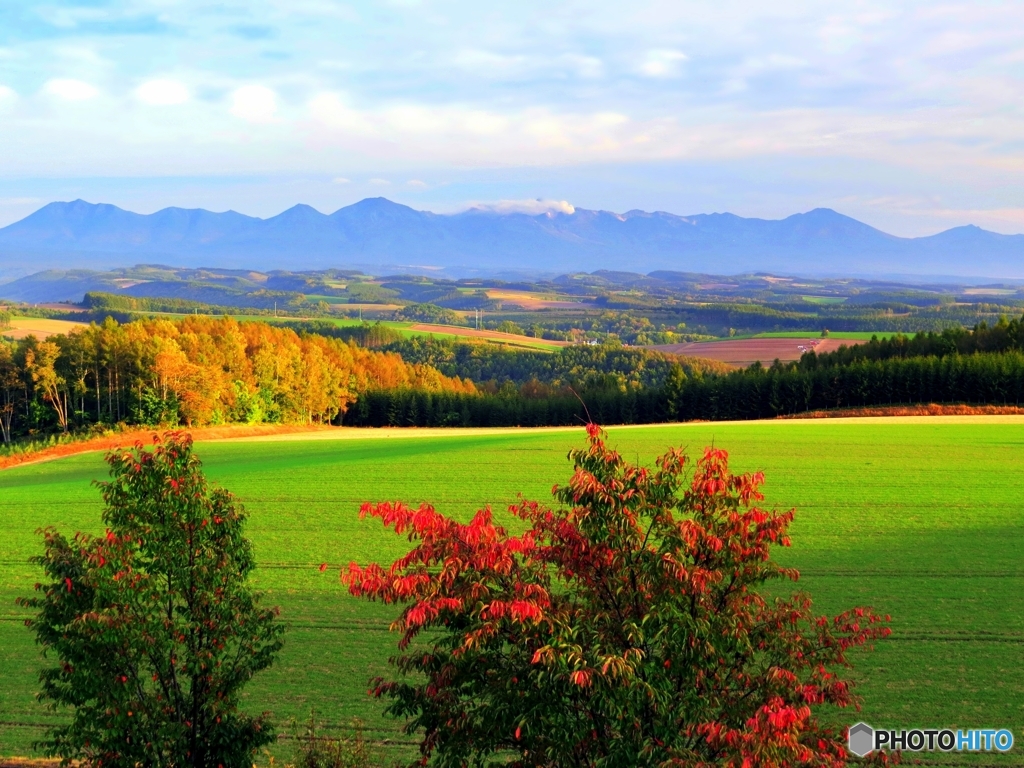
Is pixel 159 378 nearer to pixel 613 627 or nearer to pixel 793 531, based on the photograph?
pixel 793 531

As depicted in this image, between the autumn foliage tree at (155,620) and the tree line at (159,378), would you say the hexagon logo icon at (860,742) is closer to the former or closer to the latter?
the autumn foliage tree at (155,620)

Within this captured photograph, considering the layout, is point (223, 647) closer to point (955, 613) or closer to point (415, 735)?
point (415, 735)

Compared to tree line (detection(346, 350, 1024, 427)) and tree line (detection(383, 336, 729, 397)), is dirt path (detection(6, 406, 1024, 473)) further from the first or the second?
tree line (detection(383, 336, 729, 397))

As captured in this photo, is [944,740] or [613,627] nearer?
[613,627]

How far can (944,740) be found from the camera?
14.9m

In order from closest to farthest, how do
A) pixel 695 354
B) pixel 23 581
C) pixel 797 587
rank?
pixel 797 587 → pixel 23 581 → pixel 695 354

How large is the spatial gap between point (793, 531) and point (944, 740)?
55.9 ft

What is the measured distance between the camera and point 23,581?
26891 millimetres

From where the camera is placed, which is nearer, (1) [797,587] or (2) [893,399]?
(1) [797,587]

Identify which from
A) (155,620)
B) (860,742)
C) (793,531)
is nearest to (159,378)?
(793,531)

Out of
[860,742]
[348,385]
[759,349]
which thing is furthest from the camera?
[759,349]

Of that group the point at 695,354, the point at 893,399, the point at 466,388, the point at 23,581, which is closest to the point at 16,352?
the point at 466,388

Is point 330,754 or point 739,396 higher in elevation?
point 330,754

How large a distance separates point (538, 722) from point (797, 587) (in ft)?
57.7
